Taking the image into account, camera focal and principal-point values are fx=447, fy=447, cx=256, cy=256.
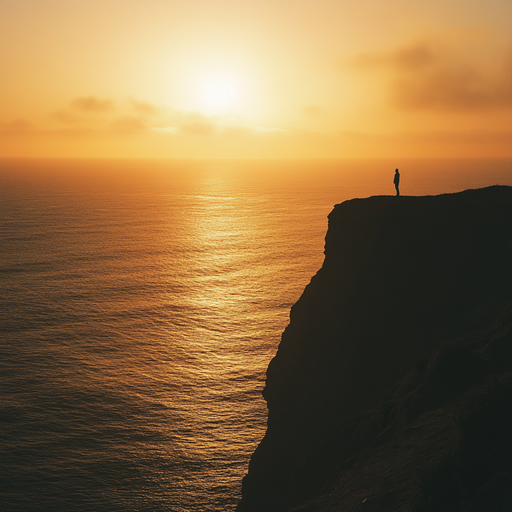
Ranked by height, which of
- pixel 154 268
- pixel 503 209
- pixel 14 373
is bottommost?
pixel 14 373

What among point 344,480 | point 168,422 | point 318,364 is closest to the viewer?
point 344,480

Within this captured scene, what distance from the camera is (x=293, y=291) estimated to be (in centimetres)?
10081

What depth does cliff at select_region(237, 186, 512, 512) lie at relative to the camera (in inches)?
792

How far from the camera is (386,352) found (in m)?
31.9

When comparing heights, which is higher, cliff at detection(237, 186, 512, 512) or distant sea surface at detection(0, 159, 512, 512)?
cliff at detection(237, 186, 512, 512)

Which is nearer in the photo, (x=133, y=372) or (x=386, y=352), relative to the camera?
(x=386, y=352)

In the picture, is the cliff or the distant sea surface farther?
the distant sea surface

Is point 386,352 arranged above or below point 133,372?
above

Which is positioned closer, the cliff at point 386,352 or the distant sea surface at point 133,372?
the cliff at point 386,352

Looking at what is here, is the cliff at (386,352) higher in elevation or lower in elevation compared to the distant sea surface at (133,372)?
higher

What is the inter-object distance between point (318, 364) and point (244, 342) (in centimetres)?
4212

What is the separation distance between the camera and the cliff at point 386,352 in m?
20.1

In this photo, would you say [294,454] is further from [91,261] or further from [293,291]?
[91,261]

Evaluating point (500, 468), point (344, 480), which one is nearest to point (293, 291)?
point (344, 480)
